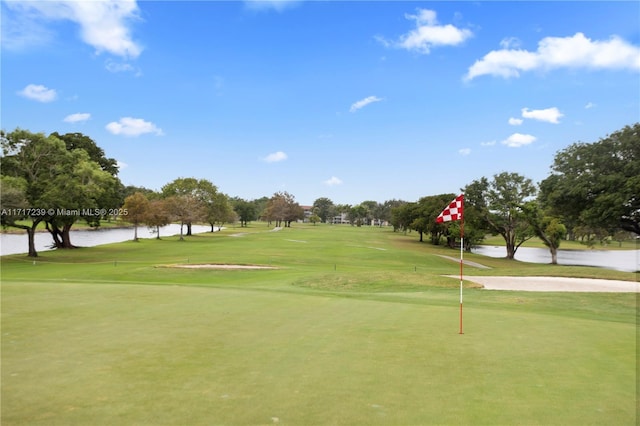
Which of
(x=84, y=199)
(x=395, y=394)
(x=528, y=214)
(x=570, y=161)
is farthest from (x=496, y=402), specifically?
(x=528, y=214)

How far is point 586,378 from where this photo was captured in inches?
238

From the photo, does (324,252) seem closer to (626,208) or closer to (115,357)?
(626,208)

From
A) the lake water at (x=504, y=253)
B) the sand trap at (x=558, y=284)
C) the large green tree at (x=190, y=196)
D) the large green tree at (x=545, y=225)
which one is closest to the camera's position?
the sand trap at (x=558, y=284)

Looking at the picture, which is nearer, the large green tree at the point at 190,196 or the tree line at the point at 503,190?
the tree line at the point at 503,190

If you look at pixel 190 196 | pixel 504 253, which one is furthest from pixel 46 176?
pixel 504 253

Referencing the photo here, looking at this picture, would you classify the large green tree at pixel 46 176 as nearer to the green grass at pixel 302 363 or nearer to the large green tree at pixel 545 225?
the green grass at pixel 302 363

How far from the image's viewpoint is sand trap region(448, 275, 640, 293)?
781 inches

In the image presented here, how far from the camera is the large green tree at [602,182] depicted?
31234 millimetres

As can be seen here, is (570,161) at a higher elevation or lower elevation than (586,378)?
higher

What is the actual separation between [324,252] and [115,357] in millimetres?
41596

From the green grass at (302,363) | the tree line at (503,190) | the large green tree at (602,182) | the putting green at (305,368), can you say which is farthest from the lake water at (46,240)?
the large green tree at (602,182)

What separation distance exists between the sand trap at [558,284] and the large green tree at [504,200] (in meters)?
35.9

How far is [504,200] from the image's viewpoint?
58.8 meters

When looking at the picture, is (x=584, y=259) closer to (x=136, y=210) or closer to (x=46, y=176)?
(x=136, y=210)
